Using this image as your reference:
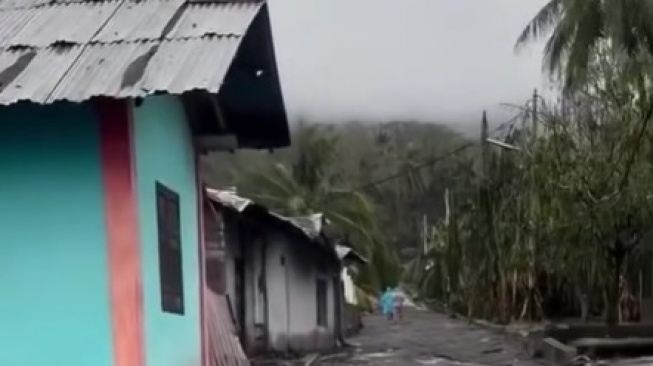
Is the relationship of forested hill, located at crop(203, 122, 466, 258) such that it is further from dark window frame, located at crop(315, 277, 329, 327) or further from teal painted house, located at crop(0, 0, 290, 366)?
teal painted house, located at crop(0, 0, 290, 366)

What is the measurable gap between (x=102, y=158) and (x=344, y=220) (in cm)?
3466

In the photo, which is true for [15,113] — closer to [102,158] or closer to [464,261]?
[102,158]

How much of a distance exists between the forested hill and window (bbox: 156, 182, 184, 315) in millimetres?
31325

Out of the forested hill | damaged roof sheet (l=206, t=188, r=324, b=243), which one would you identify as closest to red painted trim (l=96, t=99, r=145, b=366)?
damaged roof sheet (l=206, t=188, r=324, b=243)

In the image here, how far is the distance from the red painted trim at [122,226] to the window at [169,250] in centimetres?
89

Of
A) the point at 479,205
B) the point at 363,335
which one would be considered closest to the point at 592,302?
the point at 479,205

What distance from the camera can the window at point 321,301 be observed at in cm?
2472

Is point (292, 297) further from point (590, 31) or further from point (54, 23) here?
point (54, 23)

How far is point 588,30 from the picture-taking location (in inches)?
910

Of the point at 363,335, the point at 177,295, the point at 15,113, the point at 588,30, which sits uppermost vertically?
the point at 588,30

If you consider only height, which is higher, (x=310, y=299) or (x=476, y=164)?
(x=476, y=164)

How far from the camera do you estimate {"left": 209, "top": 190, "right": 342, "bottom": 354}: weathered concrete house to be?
62.5 feet

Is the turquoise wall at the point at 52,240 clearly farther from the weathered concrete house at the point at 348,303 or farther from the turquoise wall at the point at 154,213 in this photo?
the weathered concrete house at the point at 348,303

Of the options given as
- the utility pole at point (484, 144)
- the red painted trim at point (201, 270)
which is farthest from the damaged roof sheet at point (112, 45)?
the utility pole at point (484, 144)
